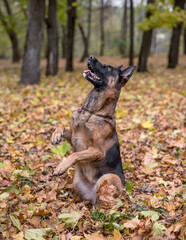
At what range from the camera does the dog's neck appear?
3.24m

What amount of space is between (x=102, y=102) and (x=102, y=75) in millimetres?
345

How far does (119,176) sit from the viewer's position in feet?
11.9

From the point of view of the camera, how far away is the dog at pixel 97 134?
10.5 ft

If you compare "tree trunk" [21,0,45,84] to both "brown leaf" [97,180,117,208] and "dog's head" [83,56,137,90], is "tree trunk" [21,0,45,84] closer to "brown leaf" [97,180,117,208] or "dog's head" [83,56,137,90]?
"dog's head" [83,56,137,90]

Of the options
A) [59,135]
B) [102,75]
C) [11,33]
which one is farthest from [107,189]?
[11,33]

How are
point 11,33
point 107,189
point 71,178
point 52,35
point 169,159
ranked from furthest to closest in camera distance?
point 11,33 < point 52,35 < point 169,159 < point 71,178 < point 107,189

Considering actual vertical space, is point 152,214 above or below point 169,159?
below

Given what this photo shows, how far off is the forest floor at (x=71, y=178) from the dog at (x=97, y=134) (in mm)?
379

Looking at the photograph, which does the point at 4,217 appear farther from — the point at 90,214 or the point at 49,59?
the point at 49,59

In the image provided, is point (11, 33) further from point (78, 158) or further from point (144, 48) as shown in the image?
point (78, 158)

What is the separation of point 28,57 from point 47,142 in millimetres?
6920

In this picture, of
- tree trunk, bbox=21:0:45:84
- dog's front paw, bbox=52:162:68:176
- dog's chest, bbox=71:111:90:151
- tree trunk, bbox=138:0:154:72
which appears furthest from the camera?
tree trunk, bbox=138:0:154:72

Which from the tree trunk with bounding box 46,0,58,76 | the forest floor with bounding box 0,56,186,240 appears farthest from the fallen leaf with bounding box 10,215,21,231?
the tree trunk with bounding box 46,0,58,76

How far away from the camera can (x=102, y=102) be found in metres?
3.26
